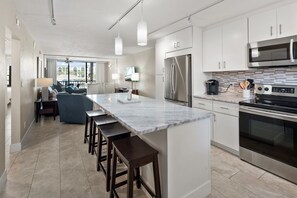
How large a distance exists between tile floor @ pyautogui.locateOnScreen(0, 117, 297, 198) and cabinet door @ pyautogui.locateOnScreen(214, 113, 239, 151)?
0.18 metres

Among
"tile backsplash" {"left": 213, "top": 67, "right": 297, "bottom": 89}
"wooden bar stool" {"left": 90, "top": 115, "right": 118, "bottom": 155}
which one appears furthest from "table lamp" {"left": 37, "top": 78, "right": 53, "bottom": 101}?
"tile backsplash" {"left": 213, "top": 67, "right": 297, "bottom": 89}

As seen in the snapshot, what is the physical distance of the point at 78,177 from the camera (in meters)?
2.29

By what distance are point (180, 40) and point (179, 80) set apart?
0.90 metres

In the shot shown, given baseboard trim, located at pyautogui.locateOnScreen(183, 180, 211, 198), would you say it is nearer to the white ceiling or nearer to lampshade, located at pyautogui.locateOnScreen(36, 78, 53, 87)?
the white ceiling

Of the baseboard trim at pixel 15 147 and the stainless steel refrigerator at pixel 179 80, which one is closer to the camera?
the baseboard trim at pixel 15 147

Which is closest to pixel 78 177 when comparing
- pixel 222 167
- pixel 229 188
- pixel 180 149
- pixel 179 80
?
pixel 180 149

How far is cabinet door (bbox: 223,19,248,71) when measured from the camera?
298cm

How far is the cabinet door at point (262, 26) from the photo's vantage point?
2592 mm

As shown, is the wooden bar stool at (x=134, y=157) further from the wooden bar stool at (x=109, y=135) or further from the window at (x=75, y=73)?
the window at (x=75, y=73)

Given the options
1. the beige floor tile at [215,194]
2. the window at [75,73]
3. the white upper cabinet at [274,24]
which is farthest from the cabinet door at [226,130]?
the window at [75,73]

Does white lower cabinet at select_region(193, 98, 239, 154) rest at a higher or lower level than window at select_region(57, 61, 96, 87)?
lower

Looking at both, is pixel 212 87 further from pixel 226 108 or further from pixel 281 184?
pixel 281 184

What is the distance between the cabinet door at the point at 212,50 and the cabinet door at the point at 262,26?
0.62 metres

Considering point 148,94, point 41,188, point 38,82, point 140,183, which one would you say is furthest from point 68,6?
point 148,94
